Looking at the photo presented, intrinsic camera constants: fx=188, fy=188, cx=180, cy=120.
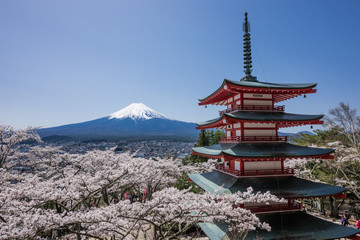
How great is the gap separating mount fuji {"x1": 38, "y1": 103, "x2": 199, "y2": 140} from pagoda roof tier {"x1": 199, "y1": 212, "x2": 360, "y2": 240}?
256ft

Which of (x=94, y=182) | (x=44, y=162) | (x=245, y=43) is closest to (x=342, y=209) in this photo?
(x=245, y=43)

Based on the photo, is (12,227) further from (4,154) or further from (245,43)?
(245,43)

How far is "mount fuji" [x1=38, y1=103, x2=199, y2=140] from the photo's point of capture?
89.1m

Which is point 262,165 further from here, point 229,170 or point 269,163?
point 229,170

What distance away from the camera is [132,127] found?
336 feet

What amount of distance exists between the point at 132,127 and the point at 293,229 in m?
99.2

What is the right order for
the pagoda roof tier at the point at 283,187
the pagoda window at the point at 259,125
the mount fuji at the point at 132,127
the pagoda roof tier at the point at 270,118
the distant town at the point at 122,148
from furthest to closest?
the mount fuji at the point at 132,127
the distant town at the point at 122,148
the pagoda window at the point at 259,125
the pagoda roof tier at the point at 270,118
the pagoda roof tier at the point at 283,187

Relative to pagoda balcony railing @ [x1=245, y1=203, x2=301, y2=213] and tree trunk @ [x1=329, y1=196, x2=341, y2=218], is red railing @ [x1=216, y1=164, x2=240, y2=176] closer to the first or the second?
pagoda balcony railing @ [x1=245, y1=203, x2=301, y2=213]

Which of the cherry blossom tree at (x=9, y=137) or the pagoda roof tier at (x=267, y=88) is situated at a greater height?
the pagoda roof tier at (x=267, y=88)

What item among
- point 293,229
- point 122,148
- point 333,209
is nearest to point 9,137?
point 293,229

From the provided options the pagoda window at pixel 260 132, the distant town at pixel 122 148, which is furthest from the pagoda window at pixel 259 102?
the distant town at pixel 122 148

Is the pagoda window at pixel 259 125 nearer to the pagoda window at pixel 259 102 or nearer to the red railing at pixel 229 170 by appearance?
the pagoda window at pixel 259 102

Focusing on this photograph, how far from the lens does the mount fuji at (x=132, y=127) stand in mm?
89125

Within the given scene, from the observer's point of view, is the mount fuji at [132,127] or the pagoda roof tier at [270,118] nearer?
the pagoda roof tier at [270,118]
